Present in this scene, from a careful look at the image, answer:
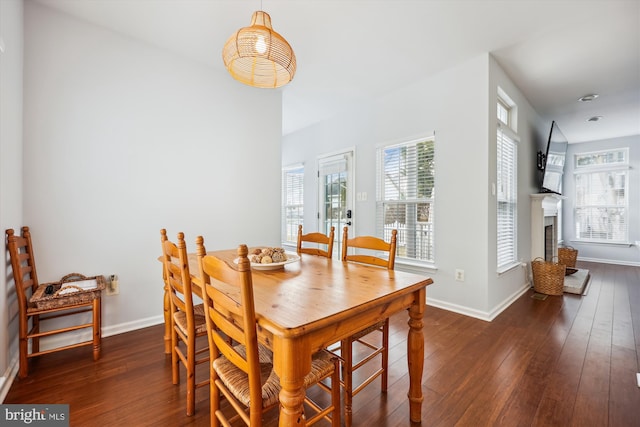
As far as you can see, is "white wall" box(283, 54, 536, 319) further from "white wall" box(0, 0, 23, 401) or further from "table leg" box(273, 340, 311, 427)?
"white wall" box(0, 0, 23, 401)

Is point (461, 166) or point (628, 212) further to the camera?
point (628, 212)

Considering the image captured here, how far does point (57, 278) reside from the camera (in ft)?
6.95

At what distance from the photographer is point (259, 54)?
5.04ft

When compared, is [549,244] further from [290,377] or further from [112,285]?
[112,285]

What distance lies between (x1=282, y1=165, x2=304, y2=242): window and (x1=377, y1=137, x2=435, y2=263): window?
6.28 feet

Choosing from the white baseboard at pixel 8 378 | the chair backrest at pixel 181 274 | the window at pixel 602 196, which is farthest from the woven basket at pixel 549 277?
the white baseboard at pixel 8 378

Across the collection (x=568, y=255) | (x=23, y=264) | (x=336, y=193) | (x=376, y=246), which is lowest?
(x=568, y=255)

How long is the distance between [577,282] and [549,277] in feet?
3.02

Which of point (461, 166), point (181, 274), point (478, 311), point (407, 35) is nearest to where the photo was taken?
point (181, 274)

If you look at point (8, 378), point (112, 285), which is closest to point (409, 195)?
point (112, 285)

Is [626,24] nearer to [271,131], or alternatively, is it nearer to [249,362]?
[271,131]

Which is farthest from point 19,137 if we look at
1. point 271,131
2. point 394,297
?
point 394,297

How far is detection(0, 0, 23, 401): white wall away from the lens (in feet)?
5.28

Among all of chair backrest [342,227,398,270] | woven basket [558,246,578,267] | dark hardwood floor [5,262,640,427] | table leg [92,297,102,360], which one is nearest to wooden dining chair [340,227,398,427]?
chair backrest [342,227,398,270]
